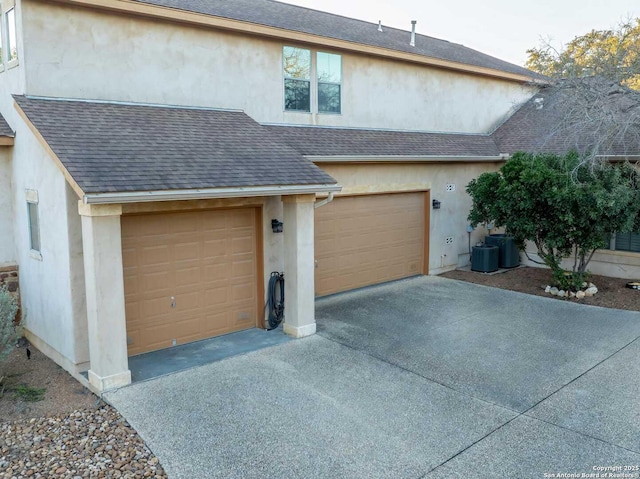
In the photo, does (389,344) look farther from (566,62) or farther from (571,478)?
(566,62)

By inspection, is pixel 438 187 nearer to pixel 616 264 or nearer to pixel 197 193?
pixel 616 264

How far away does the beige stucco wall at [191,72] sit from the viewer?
27.3 ft

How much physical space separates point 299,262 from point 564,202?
19.2ft

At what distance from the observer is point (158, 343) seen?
27.8ft

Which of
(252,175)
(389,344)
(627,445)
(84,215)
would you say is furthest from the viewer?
(389,344)

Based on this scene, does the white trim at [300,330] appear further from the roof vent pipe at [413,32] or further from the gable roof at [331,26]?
the roof vent pipe at [413,32]

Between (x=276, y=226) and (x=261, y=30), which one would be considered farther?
(x=261, y=30)

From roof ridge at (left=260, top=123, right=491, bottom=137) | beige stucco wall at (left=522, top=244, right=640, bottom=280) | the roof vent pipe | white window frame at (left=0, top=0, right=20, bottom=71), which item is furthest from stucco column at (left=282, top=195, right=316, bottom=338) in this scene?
the roof vent pipe

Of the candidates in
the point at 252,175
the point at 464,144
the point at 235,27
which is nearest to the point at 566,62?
the point at 464,144

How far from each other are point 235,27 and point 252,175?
12.3 feet

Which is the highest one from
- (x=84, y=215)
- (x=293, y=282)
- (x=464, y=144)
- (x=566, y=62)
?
(x=566, y=62)

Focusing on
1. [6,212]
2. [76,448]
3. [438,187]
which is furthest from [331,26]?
[76,448]

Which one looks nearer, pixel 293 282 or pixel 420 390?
pixel 420 390

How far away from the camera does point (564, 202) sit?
35.3 ft
